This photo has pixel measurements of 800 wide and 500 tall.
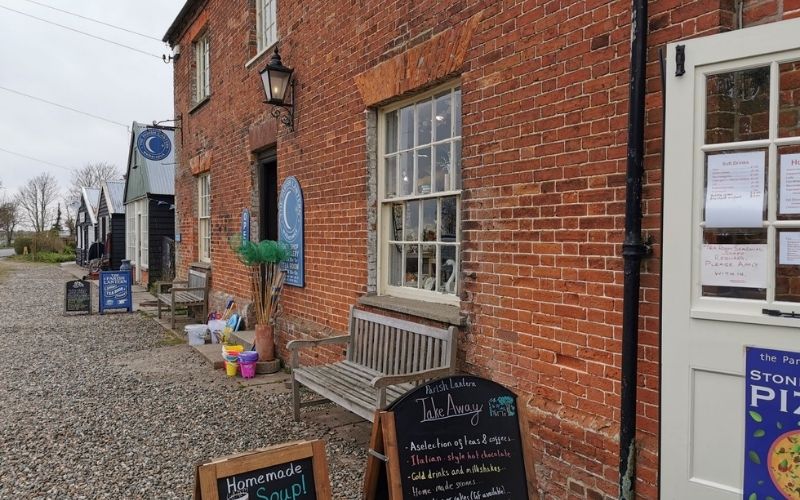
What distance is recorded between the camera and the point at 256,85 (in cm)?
791

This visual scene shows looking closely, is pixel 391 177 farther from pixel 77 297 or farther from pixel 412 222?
pixel 77 297

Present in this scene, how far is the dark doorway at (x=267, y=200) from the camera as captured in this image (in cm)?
826

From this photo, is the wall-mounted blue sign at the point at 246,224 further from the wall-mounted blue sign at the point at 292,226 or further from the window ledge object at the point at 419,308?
the window ledge object at the point at 419,308

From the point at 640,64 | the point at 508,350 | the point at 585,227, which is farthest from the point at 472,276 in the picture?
the point at 640,64

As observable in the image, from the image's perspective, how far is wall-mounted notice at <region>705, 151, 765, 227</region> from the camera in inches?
96.0

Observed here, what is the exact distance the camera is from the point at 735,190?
8.18ft

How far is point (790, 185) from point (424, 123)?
2925 millimetres

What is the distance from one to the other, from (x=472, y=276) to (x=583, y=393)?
1133 millimetres

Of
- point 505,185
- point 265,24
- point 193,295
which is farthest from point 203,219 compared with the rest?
point 505,185

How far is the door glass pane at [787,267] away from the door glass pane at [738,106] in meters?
0.46

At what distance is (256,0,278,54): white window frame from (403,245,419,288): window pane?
4.14 m

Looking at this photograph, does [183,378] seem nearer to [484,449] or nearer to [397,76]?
[397,76]

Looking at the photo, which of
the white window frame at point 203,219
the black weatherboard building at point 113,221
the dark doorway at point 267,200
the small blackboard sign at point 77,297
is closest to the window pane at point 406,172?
the dark doorway at point 267,200

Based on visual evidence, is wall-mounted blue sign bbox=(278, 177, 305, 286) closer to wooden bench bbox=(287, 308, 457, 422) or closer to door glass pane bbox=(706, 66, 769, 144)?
wooden bench bbox=(287, 308, 457, 422)
